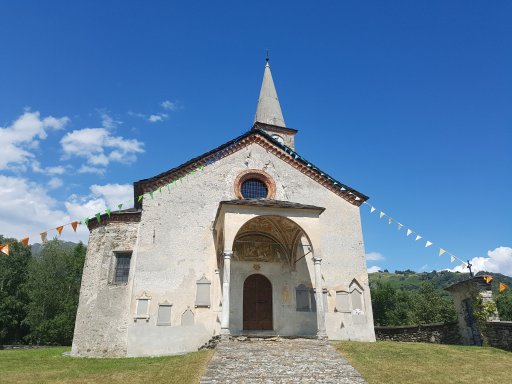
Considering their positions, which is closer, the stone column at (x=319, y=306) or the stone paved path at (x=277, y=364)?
the stone paved path at (x=277, y=364)

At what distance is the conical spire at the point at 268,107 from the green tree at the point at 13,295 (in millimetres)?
25148

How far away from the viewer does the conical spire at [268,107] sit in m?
29.5

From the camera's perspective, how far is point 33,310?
34250 millimetres

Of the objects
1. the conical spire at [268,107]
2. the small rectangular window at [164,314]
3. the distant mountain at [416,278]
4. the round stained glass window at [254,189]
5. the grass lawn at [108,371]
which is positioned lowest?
the grass lawn at [108,371]

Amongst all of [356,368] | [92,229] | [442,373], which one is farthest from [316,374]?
[92,229]

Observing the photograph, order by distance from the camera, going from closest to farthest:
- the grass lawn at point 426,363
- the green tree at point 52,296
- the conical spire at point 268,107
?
the grass lawn at point 426,363 → the conical spire at point 268,107 → the green tree at point 52,296

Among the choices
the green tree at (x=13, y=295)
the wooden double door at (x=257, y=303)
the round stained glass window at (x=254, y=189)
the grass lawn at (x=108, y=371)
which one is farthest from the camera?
the green tree at (x=13, y=295)

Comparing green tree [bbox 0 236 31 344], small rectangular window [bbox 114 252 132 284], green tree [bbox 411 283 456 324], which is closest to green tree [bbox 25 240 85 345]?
green tree [bbox 0 236 31 344]

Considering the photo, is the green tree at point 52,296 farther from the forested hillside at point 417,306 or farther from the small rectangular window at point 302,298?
the forested hillside at point 417,306

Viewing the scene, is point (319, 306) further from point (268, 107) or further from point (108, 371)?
point (268, 107)

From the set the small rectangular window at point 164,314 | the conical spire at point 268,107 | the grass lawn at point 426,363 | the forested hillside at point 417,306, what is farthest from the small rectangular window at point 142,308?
the forested hillside at point 417,306

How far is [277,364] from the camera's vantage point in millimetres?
10242

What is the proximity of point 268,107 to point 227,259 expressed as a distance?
62.0ft

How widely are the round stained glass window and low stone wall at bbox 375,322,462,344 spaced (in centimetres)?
1224
